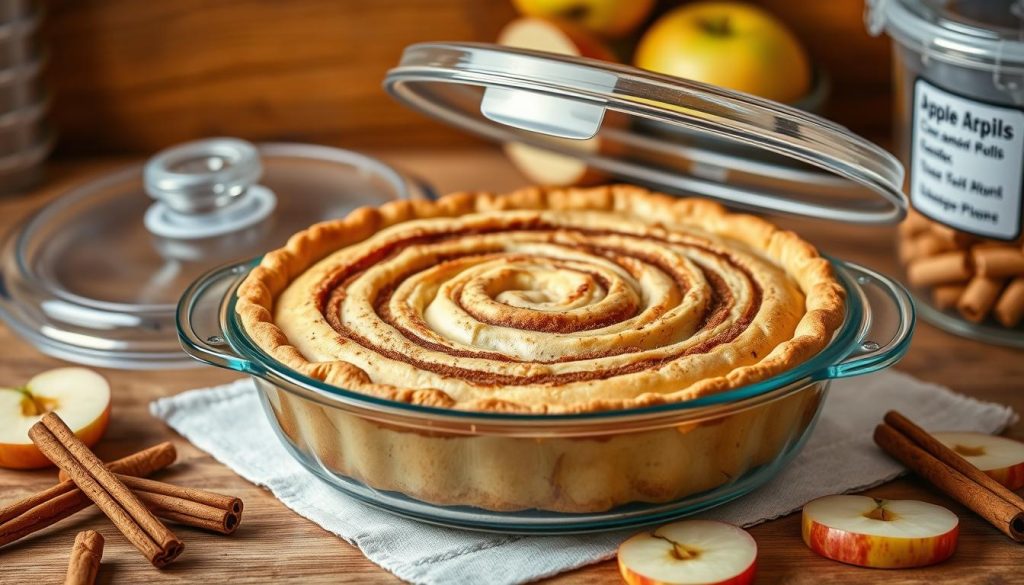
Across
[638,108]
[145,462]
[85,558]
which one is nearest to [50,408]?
[145,462]

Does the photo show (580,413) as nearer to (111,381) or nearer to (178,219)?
(111,381)

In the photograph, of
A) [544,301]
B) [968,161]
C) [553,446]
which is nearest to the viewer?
[553,446]

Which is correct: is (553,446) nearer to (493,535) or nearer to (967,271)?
(493,535)

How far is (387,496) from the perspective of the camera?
1492mm

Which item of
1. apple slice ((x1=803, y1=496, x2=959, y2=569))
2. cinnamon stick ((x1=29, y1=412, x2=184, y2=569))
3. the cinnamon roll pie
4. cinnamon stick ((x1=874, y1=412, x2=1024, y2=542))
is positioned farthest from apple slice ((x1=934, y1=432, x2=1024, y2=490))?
cinnamon stick ((x1=29, y1=412, x2=184, y2=569))

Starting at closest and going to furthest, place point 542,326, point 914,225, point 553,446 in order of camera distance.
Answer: point 553,446 → point 542,326 → point 914,225

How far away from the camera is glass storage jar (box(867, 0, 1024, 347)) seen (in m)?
1.84

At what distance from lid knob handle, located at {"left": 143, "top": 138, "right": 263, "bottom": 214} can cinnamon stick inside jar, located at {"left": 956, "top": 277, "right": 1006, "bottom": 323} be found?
1.32 m

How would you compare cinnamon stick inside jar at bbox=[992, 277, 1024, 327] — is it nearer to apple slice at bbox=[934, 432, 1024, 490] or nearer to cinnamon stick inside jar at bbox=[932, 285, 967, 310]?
cinnamon stick inside jar at bbox=[932, 285, 967, 310]

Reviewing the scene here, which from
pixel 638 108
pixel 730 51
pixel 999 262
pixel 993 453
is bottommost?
pixel 993 453

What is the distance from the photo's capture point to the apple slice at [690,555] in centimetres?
136

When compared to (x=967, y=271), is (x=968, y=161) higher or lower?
higher

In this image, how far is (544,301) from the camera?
1736 millimetres

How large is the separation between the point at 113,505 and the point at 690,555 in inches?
28.4
